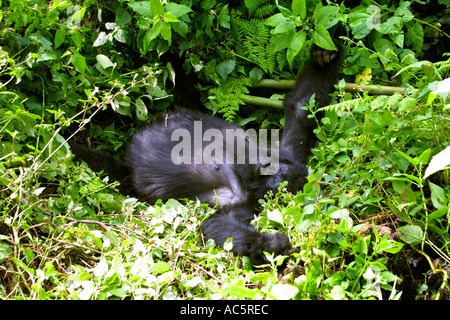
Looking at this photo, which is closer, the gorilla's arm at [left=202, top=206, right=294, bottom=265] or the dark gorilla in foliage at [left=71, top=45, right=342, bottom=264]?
the gorilla's arm at [left=202, top=206, right=294, bottom=265]

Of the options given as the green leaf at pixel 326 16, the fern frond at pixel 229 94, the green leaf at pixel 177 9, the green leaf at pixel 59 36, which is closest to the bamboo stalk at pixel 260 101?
the fern frond at pixel 229 94

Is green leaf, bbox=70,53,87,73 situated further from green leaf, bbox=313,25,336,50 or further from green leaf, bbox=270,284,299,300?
green leaf, bbox=270,284,299,300

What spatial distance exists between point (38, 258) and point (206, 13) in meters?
1.78

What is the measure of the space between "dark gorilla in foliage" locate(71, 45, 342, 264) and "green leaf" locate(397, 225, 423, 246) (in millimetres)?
923

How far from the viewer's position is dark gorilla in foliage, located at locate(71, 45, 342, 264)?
2533 millimetres

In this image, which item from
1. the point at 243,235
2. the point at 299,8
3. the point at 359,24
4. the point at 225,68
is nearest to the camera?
the point at 243,235

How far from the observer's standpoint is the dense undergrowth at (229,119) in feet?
5.16

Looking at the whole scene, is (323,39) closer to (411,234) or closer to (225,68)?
(225,68)

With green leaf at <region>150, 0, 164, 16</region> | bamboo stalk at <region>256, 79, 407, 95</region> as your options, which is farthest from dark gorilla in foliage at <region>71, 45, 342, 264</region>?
green leaf at <region>150, 0, 164, 16</region>

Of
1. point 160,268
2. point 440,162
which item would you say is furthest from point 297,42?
point 160,268

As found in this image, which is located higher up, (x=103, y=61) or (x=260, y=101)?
(x=103, y=61)

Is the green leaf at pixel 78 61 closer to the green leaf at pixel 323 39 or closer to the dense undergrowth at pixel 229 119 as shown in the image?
the dense undergrowth at pixel 229 119

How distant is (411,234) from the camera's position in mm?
1582

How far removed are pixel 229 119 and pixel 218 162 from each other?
381mm
